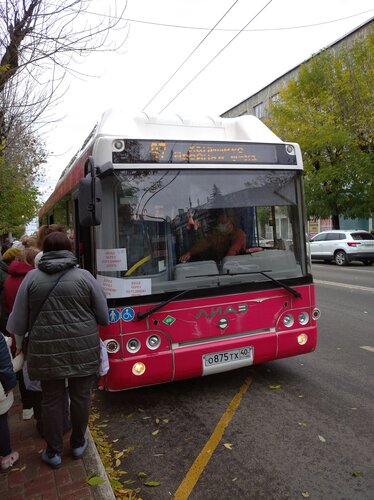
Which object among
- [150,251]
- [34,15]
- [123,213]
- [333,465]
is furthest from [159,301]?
[34,15]

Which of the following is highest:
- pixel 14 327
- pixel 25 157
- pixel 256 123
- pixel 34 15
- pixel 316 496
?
pixel 34 15

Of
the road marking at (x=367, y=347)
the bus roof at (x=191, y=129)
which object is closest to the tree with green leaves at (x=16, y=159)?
the bus roof at (x=191, y=129)

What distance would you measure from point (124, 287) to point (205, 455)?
160cm

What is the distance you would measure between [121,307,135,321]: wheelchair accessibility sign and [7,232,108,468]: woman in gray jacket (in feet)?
2.04

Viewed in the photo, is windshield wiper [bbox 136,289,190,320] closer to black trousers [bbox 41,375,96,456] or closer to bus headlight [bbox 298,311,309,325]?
black trousers [bbox 41,375,96,456]

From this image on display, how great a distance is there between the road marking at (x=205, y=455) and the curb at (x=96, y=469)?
19.0 inches

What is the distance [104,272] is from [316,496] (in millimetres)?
2508

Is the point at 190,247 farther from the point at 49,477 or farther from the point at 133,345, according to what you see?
the point at 49,477

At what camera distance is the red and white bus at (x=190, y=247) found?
4.04 metres

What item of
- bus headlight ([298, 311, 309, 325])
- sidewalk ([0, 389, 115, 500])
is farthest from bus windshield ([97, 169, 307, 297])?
sidewalk ([0, 389, 115, 500])

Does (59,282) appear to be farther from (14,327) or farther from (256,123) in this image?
(256,123)

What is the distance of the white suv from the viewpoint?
19.5m

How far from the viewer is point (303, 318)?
4.77 metres

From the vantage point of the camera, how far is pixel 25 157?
1189 centimetres
